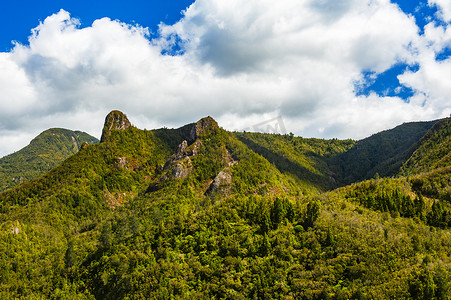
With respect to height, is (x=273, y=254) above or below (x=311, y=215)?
below

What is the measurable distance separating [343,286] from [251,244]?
45.5 metres

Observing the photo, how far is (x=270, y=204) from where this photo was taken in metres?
160

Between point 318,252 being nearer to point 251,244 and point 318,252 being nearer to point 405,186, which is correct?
point 251,244

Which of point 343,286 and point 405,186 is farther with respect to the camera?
point 405,186

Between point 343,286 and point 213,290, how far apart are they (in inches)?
2042

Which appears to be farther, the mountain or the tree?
the tree

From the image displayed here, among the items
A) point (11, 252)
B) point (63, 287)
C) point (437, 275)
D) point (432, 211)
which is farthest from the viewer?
point (11, 252)

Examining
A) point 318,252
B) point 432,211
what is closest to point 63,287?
point 318,252

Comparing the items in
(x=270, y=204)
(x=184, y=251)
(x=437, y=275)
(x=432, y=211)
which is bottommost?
(x=437, y=275)

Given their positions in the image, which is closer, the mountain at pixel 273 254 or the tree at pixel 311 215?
the mountain at pixel 273 254

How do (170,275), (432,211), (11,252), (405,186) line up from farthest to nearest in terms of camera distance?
(11,252) → (405,186) → (432,211) → (170,275)

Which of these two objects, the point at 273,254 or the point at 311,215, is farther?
the point at 311,215

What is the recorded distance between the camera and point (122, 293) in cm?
12812

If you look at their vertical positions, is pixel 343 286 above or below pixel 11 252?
below
